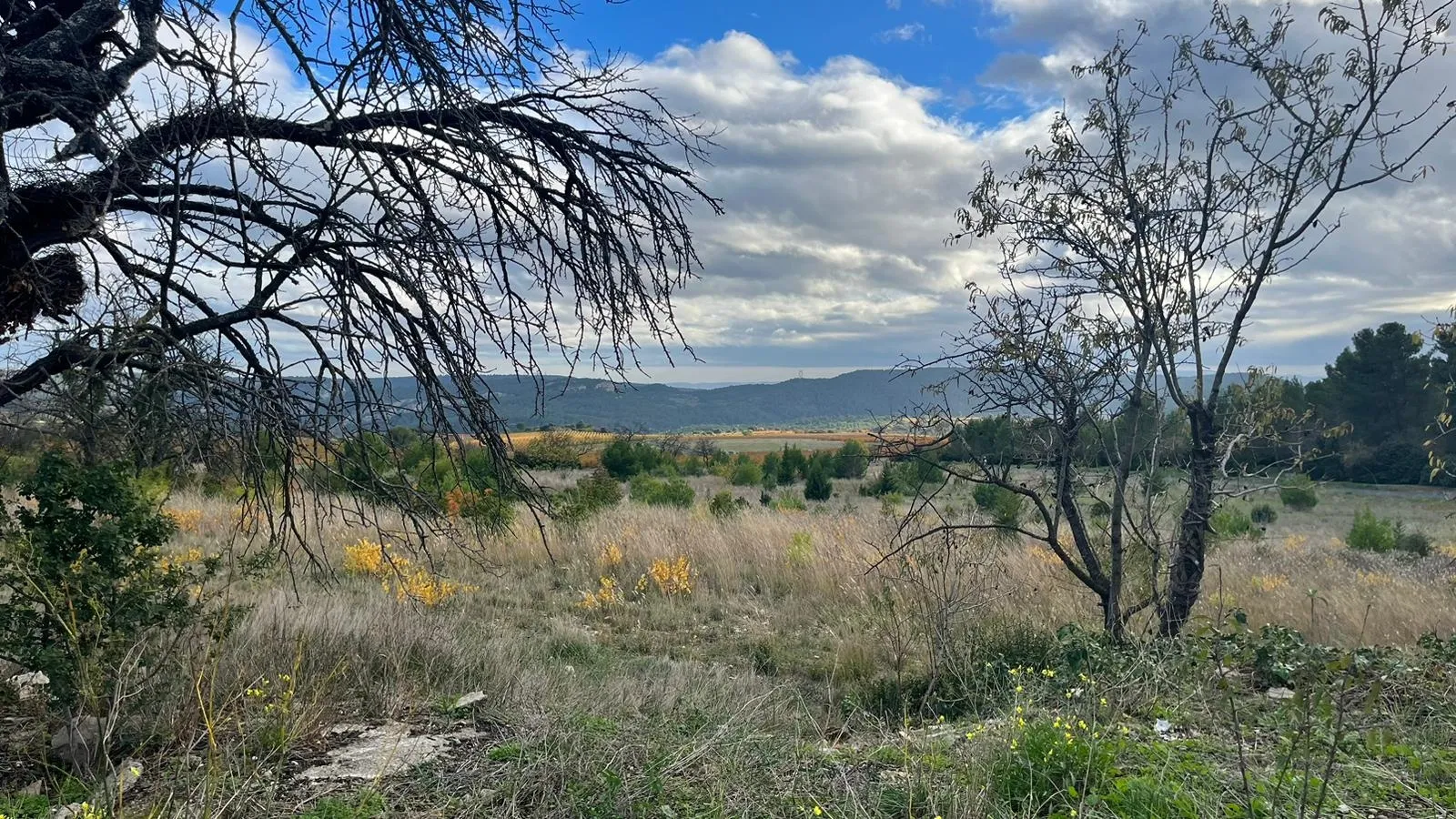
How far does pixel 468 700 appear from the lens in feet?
15.0

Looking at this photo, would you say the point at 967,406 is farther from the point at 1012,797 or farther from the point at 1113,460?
the point at 1012,797

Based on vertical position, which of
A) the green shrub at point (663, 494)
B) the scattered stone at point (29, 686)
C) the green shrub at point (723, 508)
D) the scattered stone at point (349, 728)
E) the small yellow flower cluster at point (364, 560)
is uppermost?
the scattered stone at point (29, 686)

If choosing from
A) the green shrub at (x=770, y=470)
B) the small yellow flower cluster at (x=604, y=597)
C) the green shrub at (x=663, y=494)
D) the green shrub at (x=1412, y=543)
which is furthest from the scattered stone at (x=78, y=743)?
the green shrub at (x=770, y=470)

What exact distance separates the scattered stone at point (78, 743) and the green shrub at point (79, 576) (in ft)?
0.34

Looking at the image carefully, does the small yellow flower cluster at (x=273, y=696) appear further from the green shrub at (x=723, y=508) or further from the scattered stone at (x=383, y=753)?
the green shrub at (x=723, y=508)

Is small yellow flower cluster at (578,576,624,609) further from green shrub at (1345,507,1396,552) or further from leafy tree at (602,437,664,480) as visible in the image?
leafy tree at (602,437,664,480)

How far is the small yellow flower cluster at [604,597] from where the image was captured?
9.19 meters

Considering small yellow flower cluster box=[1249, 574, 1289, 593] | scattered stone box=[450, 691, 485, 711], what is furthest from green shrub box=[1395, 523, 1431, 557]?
scattered stone box=[450, 691, 485, 711]

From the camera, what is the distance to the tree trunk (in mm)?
5392

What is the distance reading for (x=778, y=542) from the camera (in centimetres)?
1149

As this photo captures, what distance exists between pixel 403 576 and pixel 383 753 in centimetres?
318

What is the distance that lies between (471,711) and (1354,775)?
396cm

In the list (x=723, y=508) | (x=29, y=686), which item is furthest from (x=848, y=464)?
(x=29, y=686)

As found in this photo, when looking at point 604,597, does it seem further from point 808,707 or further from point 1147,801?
point 1147,801
